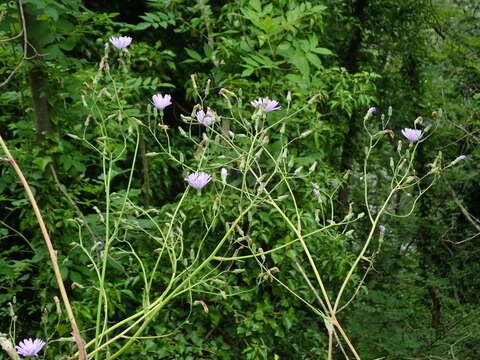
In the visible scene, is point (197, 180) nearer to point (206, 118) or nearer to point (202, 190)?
point (206, 118)

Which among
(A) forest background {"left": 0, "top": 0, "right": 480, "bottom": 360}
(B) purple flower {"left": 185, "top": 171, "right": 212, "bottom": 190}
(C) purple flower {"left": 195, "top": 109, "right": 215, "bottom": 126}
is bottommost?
(A) forest background {"left": 0, "top": 0, "right": 480, "bottom": 360}

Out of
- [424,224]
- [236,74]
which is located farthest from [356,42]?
[236,74]

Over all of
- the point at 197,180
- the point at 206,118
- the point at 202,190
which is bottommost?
the point at 202,190

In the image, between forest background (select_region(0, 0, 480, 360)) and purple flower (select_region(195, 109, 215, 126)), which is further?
forest background (select_region(0, 0, 480, 360))

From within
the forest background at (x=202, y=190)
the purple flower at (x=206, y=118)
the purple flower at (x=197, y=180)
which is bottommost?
the forest background at (x=202, y=190)

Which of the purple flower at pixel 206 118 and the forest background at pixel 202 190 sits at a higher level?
the purple flower at pixel 206 118

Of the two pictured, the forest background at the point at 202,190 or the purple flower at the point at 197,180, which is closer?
the purple flower at the point at 197,180

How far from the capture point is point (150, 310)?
1.33 metres

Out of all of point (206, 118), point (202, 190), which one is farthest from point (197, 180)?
point (202, 190)

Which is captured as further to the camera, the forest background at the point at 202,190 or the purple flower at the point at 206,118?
the forest background at the point at 202,190

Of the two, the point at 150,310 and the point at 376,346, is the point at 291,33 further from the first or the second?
the point at 150,310

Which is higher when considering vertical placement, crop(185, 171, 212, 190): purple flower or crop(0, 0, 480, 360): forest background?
crop(185, 171, 212, 190): purple flower

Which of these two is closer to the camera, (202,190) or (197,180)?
(197,180)

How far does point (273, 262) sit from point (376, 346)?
1027 mm
